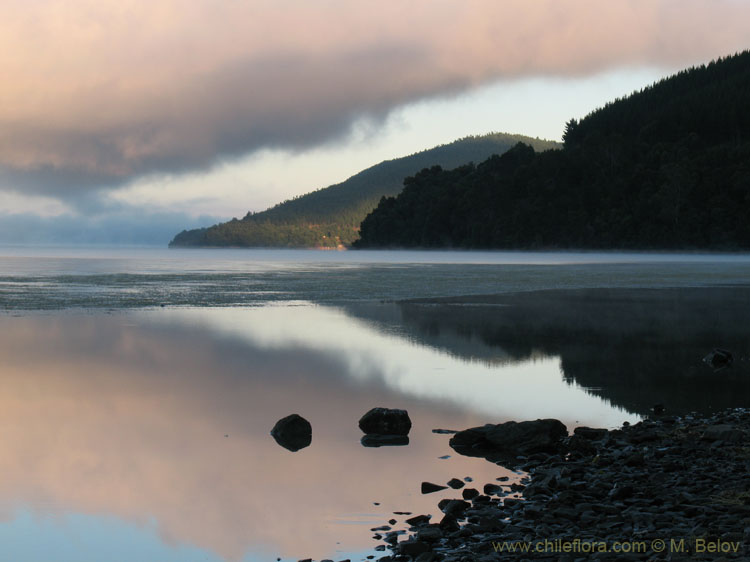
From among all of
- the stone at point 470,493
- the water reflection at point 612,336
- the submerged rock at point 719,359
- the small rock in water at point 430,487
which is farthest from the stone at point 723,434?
the submerged rock at point 719,359

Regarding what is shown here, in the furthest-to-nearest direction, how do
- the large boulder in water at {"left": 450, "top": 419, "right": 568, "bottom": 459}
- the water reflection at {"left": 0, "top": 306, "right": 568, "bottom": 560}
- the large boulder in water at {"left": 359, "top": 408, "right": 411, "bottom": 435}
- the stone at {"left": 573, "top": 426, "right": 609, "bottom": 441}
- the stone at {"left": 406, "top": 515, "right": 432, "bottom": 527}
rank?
1. the large boulder in water at {"left": 359, "top": 408, "right": 411, "bottom": 435}
2. the stone at {"left": 573, "top": 426, "right": 609, "bottom": 441}
3. the large boulder in water at {"left": 450, "top": 419, "right": 568, "bottom": 459}
4. the water reflection at {"left": 0, "top": 306, "right": 568, "bottom": 560}
5. the stone at {"left": 406, "top": 515, "right": 432, "bottom": 527}

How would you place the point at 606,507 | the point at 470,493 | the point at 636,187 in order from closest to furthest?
the point at 606,507 < the point at 470,493 < the point at 636,187

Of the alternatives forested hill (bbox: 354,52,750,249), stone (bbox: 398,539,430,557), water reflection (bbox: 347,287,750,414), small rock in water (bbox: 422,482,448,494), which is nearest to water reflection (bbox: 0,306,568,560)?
small rock in water (bbox: 422,482,448,494)

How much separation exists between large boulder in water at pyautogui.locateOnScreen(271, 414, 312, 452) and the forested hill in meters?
151

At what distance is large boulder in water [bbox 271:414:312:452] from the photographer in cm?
1086

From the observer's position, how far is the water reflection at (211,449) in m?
7.80

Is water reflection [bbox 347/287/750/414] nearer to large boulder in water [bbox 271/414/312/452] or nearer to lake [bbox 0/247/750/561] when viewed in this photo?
lake [bbox 0/247/750/561]

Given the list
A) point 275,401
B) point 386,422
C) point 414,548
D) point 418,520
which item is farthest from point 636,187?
point 414,548

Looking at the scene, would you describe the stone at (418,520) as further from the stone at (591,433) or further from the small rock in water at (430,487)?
the stone at (591,433)

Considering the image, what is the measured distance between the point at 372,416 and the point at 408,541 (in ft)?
14.7

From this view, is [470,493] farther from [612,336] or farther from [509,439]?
[612,336]

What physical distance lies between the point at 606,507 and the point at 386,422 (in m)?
4.24

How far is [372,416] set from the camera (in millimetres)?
11312

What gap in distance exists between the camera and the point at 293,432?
11.0 metres
